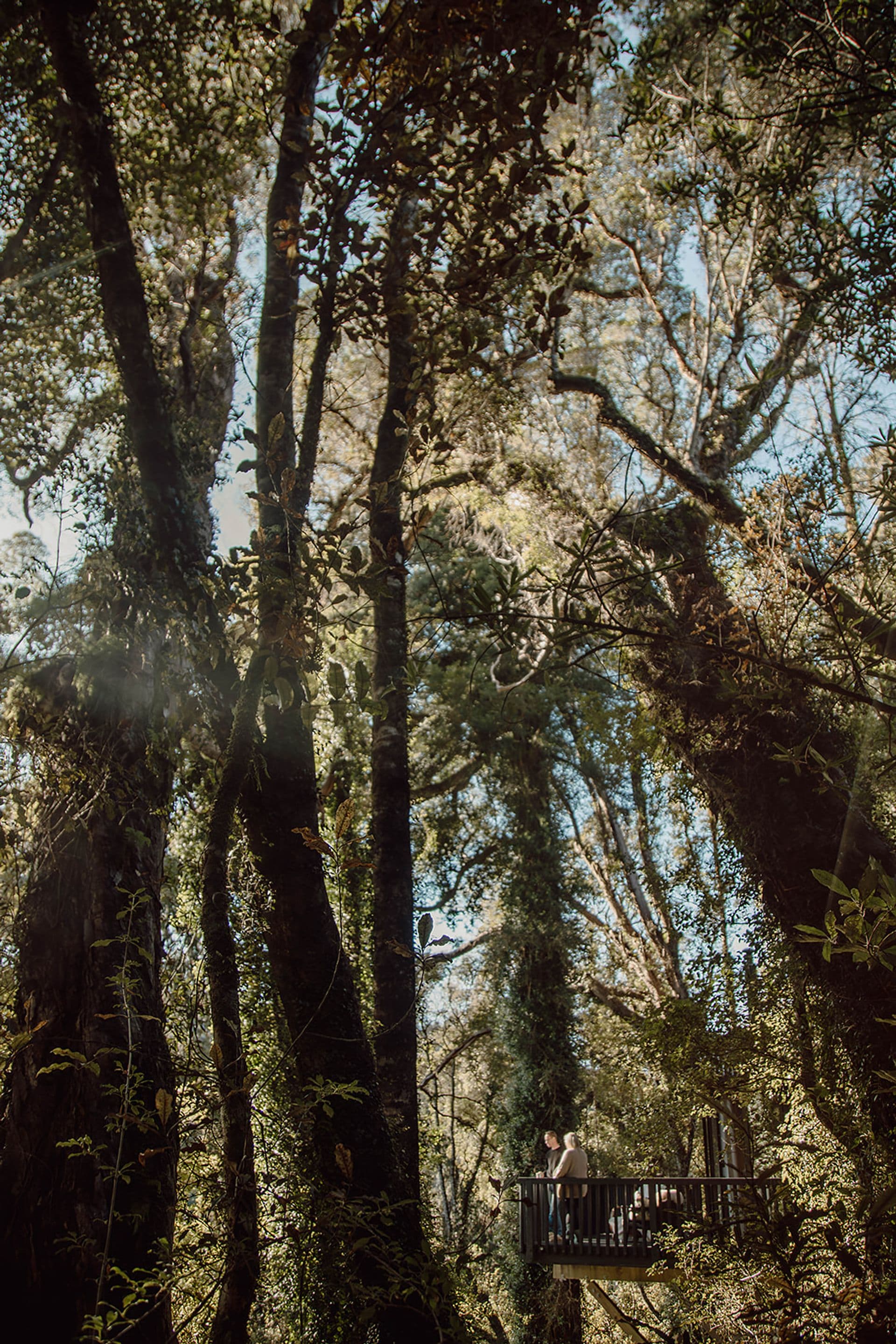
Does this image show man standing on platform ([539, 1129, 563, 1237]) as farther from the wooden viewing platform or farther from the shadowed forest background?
the shadowed forest background

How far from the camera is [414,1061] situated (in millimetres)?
3764

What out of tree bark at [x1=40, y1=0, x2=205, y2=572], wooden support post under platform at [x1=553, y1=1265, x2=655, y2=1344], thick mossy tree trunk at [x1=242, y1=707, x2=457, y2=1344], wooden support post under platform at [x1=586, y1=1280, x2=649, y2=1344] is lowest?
wooden support post under platform at [x1=586, y1=1280, x2=649, y2=1344]

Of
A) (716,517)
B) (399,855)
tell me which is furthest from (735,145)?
(399,855)

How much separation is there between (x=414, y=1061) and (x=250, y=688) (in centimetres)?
212

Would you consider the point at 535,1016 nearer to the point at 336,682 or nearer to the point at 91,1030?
the point at 91,1030

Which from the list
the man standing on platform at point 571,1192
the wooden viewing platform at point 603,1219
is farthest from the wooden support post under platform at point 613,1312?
the man standing on platform at point 571,1192

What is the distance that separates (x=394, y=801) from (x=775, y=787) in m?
2.80

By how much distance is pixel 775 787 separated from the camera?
5707 millimetres

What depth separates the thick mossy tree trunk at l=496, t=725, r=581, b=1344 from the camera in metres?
10.0

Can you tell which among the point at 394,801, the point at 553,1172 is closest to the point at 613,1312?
the point at 553,1172

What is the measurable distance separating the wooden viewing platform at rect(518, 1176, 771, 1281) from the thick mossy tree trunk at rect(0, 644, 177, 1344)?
600 centimetres

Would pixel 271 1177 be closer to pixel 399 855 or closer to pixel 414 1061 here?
pixel 414 1061

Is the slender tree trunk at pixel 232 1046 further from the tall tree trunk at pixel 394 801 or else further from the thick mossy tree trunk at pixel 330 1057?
the tall tree trunk at pixel 394 801

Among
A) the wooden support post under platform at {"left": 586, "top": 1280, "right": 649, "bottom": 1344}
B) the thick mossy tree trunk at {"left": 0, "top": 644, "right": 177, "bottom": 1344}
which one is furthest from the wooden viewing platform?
the thick mossy tree trunk at {"left": 0, "top": 644, "right": 177, "bottom": 1344}
